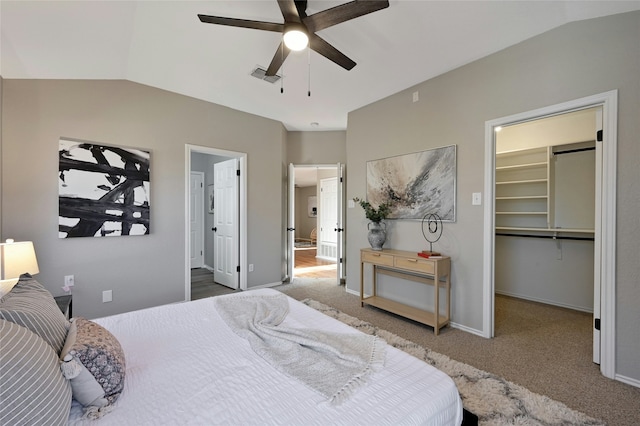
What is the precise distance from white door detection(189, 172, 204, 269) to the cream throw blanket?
4.50m

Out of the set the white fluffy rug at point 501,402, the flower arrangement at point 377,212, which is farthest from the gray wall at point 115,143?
the white fluffy rug at point 501,402

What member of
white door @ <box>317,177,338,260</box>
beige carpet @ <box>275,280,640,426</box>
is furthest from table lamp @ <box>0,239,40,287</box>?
white door @ <box>317,177,338,260</box>

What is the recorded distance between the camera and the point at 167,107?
3.42 m

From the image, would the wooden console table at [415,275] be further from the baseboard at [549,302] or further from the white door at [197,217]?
the white door at [197,217]

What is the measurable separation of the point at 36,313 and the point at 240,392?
87 centimetres

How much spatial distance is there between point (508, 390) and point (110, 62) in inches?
170

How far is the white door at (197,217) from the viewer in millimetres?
5844

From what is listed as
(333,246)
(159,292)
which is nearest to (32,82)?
(159,292)

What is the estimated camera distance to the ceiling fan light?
1.81m

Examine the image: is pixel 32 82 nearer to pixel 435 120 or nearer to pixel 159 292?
pixel 159 292

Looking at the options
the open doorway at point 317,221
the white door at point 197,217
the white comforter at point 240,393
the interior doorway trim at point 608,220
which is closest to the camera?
the white comforter at point 240,393

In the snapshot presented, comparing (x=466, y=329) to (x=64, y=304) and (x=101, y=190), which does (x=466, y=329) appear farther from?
(x=101, y=190)

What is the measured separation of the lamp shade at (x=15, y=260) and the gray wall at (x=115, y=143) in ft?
2.54

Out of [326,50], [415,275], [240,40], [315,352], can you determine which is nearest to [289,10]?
[326,50]
